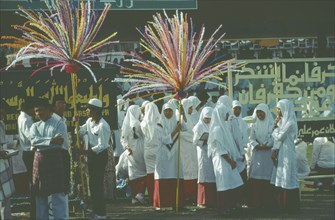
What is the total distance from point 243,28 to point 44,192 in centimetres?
736

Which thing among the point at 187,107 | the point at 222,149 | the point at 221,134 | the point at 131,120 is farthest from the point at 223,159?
the point at 131,120

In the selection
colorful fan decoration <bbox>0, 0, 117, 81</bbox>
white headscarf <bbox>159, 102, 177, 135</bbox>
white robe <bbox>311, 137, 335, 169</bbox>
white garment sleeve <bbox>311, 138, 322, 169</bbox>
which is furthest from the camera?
white garment sleeve <bbox>311, 138, 322, 169</bbox>

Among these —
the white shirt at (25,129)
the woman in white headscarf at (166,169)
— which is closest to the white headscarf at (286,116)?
the woman in white headscarf at (166,169)

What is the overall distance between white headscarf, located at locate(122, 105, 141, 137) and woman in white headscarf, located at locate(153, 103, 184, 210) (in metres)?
1.08

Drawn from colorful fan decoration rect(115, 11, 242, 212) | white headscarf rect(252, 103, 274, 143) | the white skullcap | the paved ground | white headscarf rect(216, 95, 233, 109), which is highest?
colorful fan decoration rect(115, 11, 242, 212)

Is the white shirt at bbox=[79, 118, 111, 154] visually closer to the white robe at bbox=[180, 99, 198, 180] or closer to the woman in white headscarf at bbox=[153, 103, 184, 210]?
the woman in white headscarf at bbox=[153, 103, 184, 210]

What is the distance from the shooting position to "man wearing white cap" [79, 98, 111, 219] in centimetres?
1230

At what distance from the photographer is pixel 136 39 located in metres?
16.9

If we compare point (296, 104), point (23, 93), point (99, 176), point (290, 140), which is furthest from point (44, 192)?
point (296, 104)

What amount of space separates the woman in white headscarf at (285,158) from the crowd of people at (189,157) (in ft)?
0.05

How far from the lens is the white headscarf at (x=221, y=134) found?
517 inches

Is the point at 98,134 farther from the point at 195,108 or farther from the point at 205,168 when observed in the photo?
the point at 195,108

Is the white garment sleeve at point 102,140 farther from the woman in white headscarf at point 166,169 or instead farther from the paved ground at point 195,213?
the woman in white headscarf at point 166,169

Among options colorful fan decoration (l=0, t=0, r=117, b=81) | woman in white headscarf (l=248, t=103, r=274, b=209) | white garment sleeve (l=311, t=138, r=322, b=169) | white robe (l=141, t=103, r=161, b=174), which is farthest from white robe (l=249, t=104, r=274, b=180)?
colorful fan decoration (l=0, t=0, r=117, b=81)
